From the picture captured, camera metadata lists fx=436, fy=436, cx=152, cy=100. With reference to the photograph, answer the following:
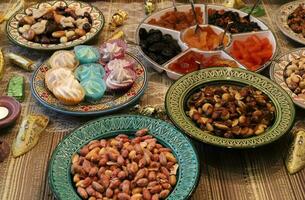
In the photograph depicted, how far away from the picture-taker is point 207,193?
3.15ft

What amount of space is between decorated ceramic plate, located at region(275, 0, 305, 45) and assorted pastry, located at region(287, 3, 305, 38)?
0.04 ft

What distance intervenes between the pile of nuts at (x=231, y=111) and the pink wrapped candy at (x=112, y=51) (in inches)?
10.8

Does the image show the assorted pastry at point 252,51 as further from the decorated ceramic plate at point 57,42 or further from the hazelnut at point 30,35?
the hazelnut at point 30,35

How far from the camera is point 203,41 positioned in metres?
1.36

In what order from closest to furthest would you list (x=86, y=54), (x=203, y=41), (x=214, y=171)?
(x=214, y=171) → (x=86, y=54) → (x=203, y=41)

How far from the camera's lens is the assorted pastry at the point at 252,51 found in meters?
1.30

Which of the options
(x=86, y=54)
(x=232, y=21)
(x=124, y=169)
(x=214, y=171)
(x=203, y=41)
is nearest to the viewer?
(x=124, y=169)

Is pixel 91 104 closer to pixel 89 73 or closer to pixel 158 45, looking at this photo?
pixel 89 73

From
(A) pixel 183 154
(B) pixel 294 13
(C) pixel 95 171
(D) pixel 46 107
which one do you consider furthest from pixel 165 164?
(B) pixel 294 13

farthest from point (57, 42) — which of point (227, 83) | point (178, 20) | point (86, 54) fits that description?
point (227, 83)

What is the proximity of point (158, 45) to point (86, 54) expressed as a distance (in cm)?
22

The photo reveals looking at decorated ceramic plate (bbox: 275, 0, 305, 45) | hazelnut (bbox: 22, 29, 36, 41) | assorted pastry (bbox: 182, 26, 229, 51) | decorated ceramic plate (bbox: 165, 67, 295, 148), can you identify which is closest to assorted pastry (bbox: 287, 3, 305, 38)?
decorated ceramic plate (bbox: 275, 0, 305, 45)

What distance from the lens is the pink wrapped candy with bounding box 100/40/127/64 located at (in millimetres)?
1263

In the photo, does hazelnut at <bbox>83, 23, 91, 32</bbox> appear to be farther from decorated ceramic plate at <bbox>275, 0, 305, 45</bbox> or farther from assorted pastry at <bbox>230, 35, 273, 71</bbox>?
decorated ceramic plate at <bbox>275, 0, 305, 45</bbox>
